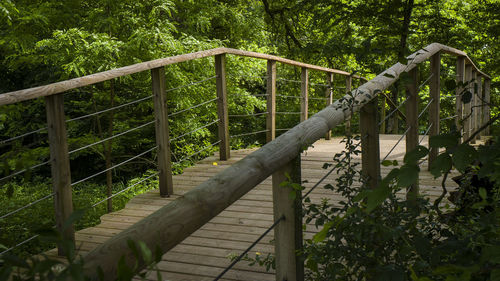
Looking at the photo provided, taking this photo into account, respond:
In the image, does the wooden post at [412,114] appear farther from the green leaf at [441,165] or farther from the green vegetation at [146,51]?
the green leaf at [441,165]

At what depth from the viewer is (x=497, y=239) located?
138 centimetres

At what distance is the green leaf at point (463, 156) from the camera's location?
48.7 inches

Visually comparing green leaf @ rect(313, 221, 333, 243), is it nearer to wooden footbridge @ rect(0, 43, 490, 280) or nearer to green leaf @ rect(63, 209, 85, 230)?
wooden footbridge @ rect(0, 43, 490, 280)

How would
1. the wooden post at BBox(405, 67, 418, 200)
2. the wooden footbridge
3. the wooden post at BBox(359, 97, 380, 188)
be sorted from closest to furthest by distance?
the wooden footbridge < the wooden post at BBox(359, 97, 380, 188) < the wooden post at BBox(405, 67, 418, 200)

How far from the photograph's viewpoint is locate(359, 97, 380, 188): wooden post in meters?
2.34

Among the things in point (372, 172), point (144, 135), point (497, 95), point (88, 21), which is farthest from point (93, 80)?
point (497, 95)

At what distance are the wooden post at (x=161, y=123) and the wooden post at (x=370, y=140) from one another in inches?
74.2

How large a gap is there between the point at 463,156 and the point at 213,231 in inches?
87.8

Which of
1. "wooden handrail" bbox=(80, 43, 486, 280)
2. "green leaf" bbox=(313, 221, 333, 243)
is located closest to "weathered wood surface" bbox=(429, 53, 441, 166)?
"wooden handrail" bbox=(80, 43, 486, 280)

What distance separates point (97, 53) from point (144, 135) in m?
4.03

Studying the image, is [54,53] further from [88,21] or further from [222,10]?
[222,10]

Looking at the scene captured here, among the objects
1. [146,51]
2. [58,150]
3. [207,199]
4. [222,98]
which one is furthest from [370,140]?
[146,51]

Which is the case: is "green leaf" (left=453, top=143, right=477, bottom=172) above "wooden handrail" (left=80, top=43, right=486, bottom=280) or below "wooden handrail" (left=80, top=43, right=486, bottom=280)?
above

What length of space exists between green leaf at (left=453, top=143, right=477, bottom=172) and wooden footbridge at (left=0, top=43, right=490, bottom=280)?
0.92 ft
